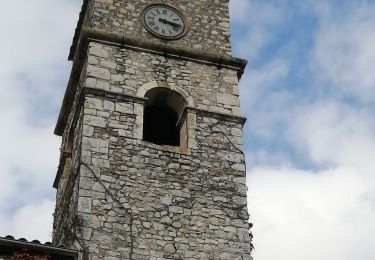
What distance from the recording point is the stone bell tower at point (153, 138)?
39.6ft

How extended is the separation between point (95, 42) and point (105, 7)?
3.54 feet

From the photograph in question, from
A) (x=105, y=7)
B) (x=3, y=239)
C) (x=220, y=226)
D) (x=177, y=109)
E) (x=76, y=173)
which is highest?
(x=105, y=7)

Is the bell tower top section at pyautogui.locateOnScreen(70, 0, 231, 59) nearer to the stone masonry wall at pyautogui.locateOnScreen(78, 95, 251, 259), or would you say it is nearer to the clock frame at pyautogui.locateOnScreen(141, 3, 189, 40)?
the clock frame at pyautogui.locateOnScreen(141, 3, 189, 40)

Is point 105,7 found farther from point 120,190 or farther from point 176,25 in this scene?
point 120,190

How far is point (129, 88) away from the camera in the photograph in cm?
1367

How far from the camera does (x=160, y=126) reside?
14.9 metres

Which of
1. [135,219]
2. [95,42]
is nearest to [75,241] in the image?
[135,219]

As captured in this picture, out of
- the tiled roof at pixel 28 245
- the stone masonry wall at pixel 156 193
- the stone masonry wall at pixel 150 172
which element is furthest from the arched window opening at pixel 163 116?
the tiled roof at pixel 28 245

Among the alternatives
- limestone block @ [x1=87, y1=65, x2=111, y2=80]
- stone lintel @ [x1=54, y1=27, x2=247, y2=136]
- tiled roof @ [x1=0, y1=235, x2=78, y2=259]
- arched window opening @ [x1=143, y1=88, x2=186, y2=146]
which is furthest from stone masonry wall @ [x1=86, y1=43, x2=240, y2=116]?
tiled roof @ [x1=0, y1=235, x2=78, y2=259]

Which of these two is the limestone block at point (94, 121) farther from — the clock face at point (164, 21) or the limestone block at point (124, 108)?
the clock face at point (164, 21)

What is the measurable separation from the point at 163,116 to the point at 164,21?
198 centimetres

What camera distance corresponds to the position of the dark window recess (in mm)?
14477

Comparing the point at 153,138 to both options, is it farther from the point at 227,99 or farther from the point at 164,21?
the point at 164,21

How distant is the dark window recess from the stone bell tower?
2 centimetres
